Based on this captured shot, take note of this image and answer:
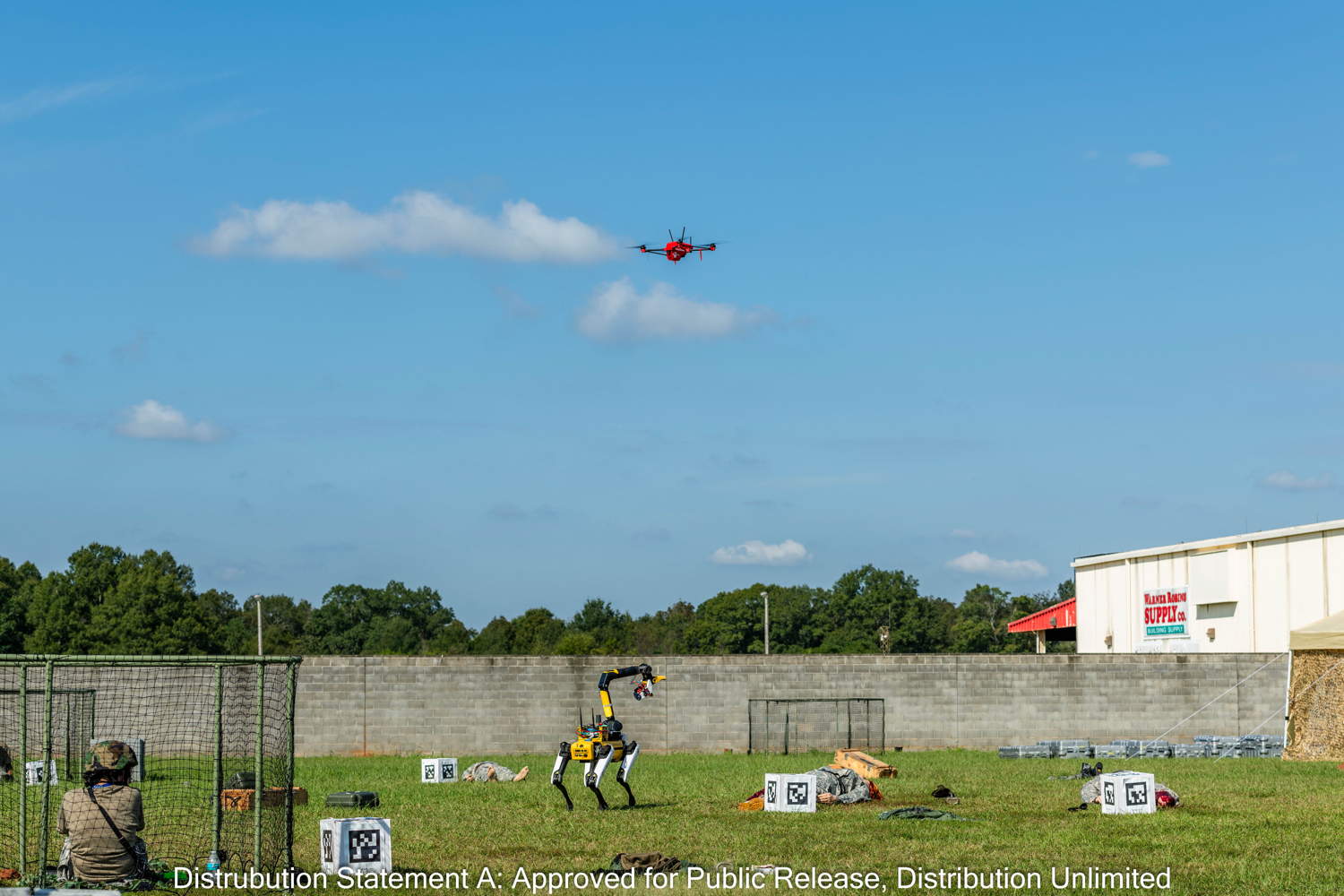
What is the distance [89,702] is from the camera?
116 feet

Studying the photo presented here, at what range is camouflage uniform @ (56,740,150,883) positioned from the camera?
41.1 feet

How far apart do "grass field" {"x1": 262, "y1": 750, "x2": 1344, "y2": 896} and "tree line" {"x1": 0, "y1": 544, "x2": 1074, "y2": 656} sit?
72.7 metres

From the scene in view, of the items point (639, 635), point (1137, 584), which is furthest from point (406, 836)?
point (639, 635)

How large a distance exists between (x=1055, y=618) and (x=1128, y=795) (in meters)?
46.9

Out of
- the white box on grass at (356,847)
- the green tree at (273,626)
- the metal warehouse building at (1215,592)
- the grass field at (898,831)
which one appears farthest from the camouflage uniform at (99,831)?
the green tree at (273,626)

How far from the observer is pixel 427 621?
162 m

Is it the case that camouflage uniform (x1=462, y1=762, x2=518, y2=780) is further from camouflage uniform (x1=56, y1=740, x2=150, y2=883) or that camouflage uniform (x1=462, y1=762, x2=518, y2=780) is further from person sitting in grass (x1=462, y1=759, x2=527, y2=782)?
camouflage uniform (x1=56, y1=740, x2=150, y2=883)

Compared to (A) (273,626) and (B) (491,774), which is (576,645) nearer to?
(A) (273,626)

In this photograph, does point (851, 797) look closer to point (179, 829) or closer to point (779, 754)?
point (179, 829)

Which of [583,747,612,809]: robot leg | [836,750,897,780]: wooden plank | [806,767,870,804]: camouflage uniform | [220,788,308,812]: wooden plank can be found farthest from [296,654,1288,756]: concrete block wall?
[220,788,308,812]: wooden plank

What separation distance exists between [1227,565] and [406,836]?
36652mm

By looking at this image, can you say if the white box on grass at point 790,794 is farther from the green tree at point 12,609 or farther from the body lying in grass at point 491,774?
the green tree at point 12,609

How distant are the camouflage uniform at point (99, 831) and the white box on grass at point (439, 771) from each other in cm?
1513

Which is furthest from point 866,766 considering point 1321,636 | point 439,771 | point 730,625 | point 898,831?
point 730,625
